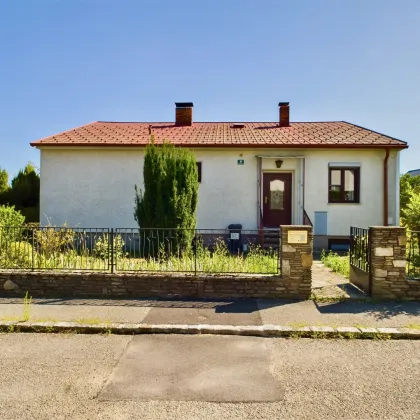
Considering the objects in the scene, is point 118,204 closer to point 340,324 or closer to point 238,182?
point 238,182

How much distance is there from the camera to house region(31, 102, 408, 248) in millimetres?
12109

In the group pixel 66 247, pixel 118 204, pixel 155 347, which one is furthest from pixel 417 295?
pixel 118 204

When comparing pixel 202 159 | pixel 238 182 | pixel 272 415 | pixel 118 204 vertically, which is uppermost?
pixel 202 159

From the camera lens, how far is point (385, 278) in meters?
5.79

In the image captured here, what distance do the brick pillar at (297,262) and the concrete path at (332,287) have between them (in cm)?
39

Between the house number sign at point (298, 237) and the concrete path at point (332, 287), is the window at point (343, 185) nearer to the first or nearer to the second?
the concrete path at point (332, 287)

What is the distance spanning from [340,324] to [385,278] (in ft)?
5.55

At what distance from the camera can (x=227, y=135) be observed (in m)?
13.3

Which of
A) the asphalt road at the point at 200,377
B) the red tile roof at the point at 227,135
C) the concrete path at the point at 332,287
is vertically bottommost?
the asphalt road at the point at 200,377

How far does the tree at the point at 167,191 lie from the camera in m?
8.94

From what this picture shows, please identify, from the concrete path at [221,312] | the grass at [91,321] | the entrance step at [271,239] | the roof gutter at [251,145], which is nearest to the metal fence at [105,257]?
the concrete path at [221,312]

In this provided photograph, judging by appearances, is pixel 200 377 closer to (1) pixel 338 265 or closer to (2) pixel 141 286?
(2) pixel 141 286

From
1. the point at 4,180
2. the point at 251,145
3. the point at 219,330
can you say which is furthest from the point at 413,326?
the point at 4,180

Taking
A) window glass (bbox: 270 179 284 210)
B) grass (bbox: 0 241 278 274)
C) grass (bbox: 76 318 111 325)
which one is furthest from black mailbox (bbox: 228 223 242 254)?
grass (bbox: 76 318 111 325)
